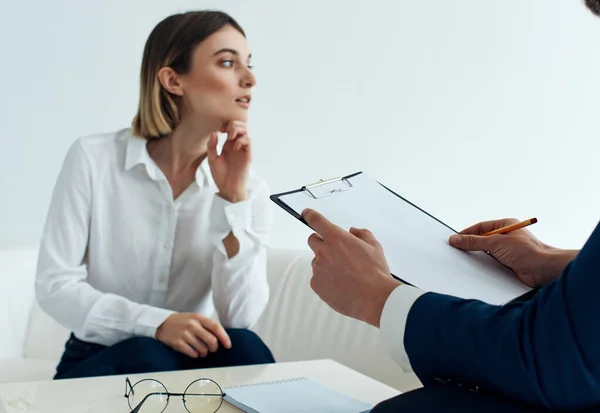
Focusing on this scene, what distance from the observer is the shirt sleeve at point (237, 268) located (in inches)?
68.0

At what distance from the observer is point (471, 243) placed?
1018 mm

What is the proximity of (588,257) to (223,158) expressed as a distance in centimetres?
123

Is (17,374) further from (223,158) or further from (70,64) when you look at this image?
(70,64)

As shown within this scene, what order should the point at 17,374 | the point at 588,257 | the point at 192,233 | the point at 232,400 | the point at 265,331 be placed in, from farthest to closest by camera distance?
the point at 265,331, the point at 17,374, the point at 192,233, the point at 232,400, the point at 588,257

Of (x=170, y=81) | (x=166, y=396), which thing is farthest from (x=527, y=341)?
(x=170, y=81)

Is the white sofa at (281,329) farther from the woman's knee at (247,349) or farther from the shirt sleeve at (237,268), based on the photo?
the woman's knee at (247,349)

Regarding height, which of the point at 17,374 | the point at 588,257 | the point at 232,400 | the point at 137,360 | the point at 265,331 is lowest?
the point at 17,374

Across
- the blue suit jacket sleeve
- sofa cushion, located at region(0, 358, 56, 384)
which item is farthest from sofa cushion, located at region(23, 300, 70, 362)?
the blue suit jacket sleeve

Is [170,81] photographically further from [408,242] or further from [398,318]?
[398,318]

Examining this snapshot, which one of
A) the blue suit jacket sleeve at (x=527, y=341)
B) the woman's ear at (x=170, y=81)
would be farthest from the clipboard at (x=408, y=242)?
the woman's ear at (x=170, y=81)

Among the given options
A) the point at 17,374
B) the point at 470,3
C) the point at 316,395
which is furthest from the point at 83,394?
the point at 470,3

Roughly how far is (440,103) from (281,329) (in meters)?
1.24

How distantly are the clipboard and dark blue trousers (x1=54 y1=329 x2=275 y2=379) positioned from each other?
586 millimetres

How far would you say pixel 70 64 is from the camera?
2.64 metres
